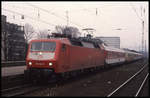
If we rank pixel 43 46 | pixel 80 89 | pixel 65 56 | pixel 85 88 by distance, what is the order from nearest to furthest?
1. pixel 80 89
2. pixel 85 88
3. pixel 43 46
4. pixel 65 56

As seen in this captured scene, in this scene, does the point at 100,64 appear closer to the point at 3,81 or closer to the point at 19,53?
the point at 3,81

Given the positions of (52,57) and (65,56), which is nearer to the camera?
(52,57)

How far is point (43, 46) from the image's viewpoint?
1420 centimetres

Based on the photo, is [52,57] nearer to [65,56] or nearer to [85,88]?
[65,56]

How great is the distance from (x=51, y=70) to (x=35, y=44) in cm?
238

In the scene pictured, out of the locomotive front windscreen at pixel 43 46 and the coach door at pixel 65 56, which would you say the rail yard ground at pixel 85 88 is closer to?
the coach door at pixel 65 56

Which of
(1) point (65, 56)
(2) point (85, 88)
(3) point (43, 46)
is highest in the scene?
(3) point (43, 46)

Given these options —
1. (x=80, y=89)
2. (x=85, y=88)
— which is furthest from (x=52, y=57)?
(x=85, y=88)

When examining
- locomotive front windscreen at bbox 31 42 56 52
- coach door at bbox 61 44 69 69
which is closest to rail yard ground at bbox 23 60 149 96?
coach door at bbox 61 44 69 69

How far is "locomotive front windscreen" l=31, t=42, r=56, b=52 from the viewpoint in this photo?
14.0 meters

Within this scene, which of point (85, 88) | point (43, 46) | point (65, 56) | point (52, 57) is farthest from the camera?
point (65, 56)

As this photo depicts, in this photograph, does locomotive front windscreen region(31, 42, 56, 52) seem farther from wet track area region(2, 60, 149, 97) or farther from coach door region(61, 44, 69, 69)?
wet track area region(2, 60, 149, 97)

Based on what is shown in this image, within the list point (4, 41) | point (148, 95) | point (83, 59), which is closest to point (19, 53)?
point (4, 41)

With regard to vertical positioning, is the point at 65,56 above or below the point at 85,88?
above
